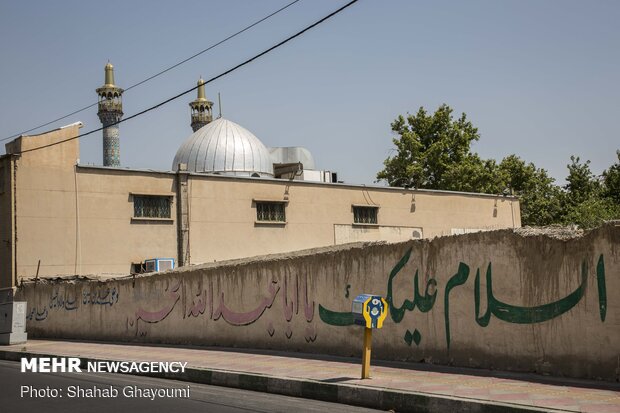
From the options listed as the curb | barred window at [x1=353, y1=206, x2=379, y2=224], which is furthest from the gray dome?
the curb

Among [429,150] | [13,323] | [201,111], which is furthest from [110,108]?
[13,323]

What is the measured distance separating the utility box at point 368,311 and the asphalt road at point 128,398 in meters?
1.16

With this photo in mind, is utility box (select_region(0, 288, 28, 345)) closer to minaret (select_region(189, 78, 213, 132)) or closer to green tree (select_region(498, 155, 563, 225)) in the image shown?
green tree (select_region(498, 155, 563, 225))

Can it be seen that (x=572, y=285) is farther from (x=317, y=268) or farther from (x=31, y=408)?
(x=31, y=408)

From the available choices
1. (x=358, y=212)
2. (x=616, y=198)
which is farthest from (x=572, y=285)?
(x=616, y=198)

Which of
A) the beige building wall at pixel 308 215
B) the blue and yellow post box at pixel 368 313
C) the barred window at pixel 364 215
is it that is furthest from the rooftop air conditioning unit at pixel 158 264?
the blue and yellow post box at pixel 368 313

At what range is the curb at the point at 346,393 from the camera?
7.98 metres

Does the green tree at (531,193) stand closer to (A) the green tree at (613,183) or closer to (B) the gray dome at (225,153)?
(A) the green tree at (613,183)

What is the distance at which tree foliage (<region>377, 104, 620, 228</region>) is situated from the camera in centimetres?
4634

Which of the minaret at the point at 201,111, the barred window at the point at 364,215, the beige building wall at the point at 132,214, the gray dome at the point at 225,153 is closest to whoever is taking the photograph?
the beige building wall at the point at 132,214

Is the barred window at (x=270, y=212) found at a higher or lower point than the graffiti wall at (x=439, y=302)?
higher

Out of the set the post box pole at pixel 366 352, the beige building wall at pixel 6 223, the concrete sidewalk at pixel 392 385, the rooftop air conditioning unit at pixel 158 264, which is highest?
the beige building wall at pixel 6 223

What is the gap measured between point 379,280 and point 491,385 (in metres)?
3.61

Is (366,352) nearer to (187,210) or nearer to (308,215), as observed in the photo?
(187,210)
